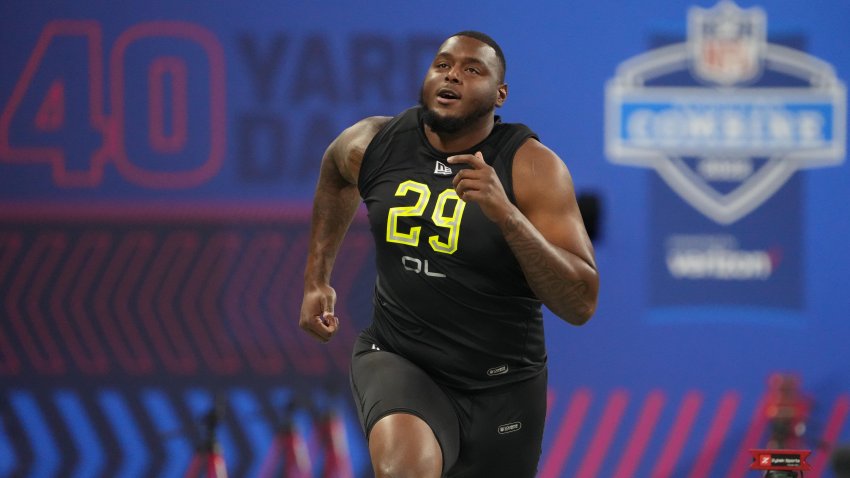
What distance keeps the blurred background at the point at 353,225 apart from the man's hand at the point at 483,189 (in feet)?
9.86

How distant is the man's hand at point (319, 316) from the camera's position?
3.69 m

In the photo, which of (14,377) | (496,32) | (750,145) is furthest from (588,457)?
(14,377)

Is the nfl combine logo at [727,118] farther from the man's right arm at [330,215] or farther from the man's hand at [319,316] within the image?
the man's hand at [319,316]

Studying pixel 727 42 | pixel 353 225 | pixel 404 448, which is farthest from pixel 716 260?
pixel 404 448

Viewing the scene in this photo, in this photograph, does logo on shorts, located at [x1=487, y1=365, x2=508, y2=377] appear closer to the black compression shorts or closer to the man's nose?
the black compression shorts

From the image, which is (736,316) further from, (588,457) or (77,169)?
(77,169)

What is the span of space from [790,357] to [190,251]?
306 cm

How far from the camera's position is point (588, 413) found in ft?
19.9

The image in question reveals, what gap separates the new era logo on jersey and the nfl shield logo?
2.99 m

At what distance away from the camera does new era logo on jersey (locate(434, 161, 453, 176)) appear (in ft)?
11.3

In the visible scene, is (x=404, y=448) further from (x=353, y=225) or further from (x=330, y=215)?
(x=353, y=225)


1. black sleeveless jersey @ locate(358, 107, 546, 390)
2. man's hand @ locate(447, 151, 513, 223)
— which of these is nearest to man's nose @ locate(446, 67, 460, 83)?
black sleeveless jersey @ locate(358, 107, 546, 390)

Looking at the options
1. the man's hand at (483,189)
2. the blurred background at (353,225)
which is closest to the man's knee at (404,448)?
the man's hand at (483,189)

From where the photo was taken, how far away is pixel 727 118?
238 inches
